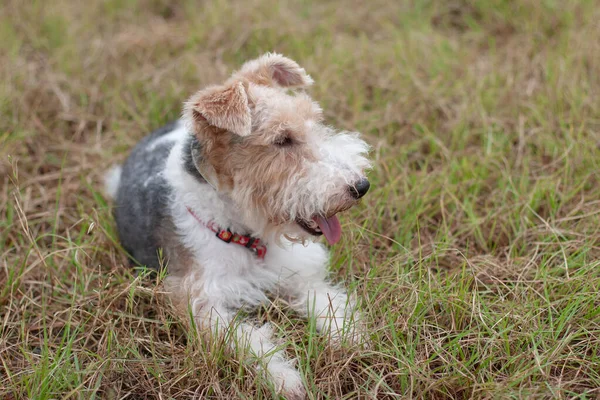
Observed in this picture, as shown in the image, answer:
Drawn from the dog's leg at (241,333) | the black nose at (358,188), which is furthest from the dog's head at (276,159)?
the dog's leg at (241,333)

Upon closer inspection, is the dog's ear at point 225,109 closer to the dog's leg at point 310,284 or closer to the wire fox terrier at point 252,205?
the wire fox terrier at point 252,205

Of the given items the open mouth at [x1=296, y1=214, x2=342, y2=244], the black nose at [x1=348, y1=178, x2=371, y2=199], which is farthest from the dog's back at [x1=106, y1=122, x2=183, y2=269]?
the black nose at [x1=348, y1=178, x2=371, y2=199]

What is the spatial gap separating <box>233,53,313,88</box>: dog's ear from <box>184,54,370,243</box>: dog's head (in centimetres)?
24

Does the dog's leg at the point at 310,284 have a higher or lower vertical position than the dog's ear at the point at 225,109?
lower

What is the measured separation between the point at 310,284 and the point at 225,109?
5.02 ft

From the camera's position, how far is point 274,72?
4.24 meters

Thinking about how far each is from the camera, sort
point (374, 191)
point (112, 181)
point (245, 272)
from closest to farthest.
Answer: point (245, 272) < point (374, 191) < point (112, 181)

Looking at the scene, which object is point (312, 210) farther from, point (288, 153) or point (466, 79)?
point (466, 79)

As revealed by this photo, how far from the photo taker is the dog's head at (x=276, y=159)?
3461mm

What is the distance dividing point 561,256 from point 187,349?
2.85 m

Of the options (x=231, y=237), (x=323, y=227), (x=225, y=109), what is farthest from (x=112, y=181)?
(x=323, y=227)

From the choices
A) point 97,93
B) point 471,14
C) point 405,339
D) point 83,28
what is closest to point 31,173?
point 97,93

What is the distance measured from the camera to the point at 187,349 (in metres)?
3.59

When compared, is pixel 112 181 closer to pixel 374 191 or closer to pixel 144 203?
pixel 144 203
